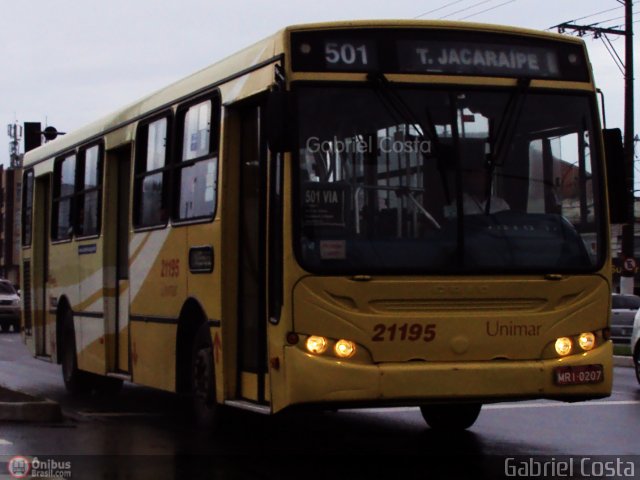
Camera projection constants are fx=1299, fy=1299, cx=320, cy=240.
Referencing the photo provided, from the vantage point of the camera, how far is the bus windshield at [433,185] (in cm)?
900

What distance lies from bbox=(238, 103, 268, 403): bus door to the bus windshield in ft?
2.63

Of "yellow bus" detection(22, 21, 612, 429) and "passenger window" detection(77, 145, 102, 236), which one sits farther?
"passenger window" detection(77, 145, 102, 236)

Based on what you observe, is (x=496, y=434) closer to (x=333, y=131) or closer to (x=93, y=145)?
(x=333, y=131)

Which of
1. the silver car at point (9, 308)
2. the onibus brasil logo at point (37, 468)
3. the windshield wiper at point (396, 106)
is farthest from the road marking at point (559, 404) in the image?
the silver car at point (9, 308)

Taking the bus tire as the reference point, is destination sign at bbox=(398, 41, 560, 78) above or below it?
above

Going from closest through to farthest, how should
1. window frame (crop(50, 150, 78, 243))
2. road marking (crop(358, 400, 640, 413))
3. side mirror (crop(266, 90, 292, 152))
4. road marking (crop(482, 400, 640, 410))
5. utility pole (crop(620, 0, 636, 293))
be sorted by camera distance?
1. side mirror (crop(266, 90, 292, 152))
2. road marking (crop(358, 400, 640, 413))
3. road marking (crop(482, 400, 640, 410))
4. window frame (crop(50, 150, 78, 243))
5. utility pole (crop(620, 0, 636, 293))

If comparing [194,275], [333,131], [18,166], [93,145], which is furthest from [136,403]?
[18,166]

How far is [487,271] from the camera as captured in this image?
9117mm

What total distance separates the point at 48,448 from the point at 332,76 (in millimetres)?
3794

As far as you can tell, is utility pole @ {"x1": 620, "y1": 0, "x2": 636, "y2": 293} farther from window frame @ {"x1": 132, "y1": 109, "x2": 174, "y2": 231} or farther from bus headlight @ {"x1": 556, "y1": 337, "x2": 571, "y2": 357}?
bus headlight @ {"x1": 556, "y1": 337, "x2": 571, "y2": 357}

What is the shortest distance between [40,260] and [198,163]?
23.7 ft

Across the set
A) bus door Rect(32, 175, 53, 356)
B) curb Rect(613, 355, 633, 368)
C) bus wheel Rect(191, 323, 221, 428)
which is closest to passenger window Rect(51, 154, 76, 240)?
bus door Rect(32, 175, 53, 356)

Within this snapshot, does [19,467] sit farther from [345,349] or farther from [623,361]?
[623,361]

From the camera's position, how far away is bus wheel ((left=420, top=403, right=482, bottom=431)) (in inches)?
454
